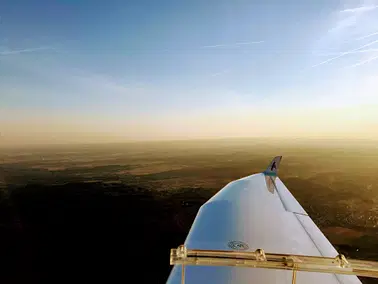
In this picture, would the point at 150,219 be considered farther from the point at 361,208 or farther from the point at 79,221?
the point at 361,208

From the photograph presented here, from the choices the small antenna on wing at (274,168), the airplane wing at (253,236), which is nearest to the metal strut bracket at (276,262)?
the airplane wing at (253,236)

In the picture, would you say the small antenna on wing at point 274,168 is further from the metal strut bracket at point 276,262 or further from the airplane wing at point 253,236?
the metal strut bracket at point 276,262

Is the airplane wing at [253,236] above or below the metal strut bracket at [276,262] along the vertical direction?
below

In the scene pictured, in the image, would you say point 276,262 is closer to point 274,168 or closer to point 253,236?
point 253,236

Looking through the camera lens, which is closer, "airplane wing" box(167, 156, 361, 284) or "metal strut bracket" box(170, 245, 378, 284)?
"metal strut bracket" box(170, 245, 378, 284)

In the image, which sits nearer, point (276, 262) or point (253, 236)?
point (276, 262)

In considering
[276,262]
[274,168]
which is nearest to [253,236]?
[276,262]

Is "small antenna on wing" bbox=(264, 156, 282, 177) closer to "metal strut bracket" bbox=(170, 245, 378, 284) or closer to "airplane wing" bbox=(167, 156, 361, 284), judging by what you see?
"airplane wing" bbox=(167, 156, 361, 284)

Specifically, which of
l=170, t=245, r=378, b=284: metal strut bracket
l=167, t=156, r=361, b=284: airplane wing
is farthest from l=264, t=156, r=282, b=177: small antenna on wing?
l=170, t=245, r=378, b=284: metal strut bracket
